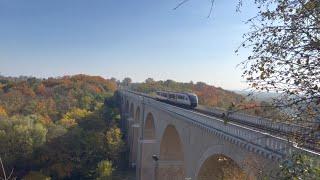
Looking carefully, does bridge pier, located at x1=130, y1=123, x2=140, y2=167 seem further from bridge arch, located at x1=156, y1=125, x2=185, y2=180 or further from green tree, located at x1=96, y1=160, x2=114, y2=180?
A: bridge arch, located at x1=156, y1=125, x2=185, y2=180

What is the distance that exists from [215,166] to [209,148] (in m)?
1.35

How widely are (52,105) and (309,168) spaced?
2837 inches

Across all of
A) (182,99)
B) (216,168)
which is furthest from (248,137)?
(182,99)

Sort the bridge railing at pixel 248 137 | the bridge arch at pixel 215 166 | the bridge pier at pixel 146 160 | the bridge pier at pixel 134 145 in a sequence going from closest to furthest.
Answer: the bridge railing at pixel 248 137 → the bridge arch at pixel 215 166 → the bridge pier at pixel 146 160 → the bridge pier at pixel 134 145

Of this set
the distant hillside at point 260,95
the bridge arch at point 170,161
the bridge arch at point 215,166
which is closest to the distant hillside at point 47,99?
the bridge arch at point 170,161

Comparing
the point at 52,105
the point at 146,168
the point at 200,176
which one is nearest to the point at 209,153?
the point at 200,176

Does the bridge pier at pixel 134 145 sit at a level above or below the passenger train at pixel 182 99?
below

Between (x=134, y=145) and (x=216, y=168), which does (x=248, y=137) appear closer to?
(x=216, y=168)

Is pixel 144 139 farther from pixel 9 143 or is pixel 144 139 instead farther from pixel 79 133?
pixel 9 143

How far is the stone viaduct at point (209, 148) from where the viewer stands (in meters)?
11.3

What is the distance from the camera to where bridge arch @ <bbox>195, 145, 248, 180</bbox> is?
16.1 m

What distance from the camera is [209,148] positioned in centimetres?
1675

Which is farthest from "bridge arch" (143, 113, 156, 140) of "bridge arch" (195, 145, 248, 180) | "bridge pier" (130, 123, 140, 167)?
"bridge arch" (195, 145, 248, 180)

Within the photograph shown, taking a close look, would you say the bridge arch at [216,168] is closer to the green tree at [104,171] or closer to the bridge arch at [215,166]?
the bridge arch at [215,166]
